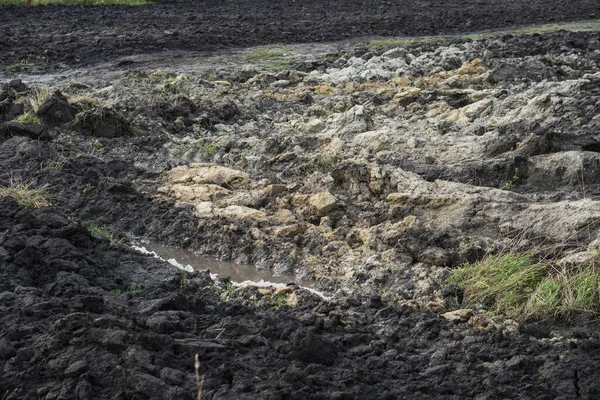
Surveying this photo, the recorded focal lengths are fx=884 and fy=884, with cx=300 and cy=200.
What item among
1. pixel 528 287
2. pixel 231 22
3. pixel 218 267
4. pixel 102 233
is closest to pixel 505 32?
pixel 231 22

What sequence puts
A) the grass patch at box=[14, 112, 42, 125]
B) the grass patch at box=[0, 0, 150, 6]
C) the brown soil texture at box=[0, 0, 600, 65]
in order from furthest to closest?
1. the grass patch at box=[0, 0, 150, 6]
2. the brown soil texture at box=[0, 0, 600, 65]
3. the grass patch at box=[14, 112, 42, 125]

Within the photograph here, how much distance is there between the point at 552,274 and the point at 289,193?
280 centimetres

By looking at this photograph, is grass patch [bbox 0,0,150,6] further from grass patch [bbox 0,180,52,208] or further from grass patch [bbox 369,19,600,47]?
grass patch [bbox 0,180,52,208]

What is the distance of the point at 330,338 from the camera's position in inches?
210

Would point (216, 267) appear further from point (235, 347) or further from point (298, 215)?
point (235, 347)

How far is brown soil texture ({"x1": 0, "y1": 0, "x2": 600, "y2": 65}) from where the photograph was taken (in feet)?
51.9

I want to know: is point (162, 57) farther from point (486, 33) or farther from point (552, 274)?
point (552, 274)

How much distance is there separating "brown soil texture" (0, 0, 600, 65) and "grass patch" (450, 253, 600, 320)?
997 cm

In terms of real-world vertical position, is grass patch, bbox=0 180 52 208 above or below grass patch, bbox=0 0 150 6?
below

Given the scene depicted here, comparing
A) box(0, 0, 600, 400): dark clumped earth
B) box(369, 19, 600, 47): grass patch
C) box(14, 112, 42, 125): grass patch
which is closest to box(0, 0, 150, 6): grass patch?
box(0, 0, 600, 400): dark clumped earth

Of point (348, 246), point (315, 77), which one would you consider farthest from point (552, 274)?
point (315, 77)

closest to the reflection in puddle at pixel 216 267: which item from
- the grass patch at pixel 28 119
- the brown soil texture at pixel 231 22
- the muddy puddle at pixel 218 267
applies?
the muddy puddle at pixel 218 267

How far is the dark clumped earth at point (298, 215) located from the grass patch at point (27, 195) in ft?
0.12

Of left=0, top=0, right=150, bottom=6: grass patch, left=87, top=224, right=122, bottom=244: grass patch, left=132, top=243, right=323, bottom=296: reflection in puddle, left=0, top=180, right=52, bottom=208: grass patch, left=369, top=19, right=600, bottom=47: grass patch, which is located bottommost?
left=132, top=243, right=323, bottom=296: reflection in puddle
